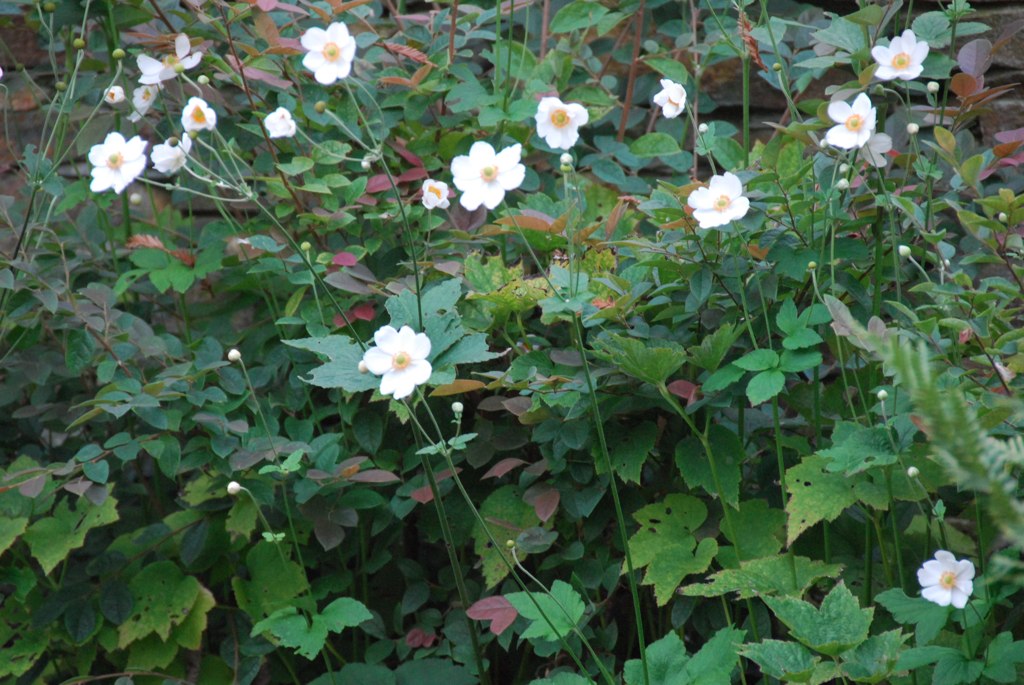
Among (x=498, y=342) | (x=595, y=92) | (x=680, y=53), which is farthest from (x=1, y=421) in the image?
(x=680, y=53)

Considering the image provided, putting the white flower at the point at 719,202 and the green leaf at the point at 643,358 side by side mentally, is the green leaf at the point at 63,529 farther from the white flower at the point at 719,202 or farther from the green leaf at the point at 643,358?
the white flower at the point at 719,202

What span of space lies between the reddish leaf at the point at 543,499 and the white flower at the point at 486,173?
483 millimetres

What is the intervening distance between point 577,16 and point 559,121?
52cm

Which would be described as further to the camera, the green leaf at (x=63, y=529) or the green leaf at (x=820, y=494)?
the green leaf at (x=63, y=529)

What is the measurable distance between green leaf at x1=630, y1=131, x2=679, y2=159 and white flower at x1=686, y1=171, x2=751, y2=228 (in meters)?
0.51

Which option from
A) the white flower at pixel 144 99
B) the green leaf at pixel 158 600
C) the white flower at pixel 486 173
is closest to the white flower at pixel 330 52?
the white flower at pixel 486 173

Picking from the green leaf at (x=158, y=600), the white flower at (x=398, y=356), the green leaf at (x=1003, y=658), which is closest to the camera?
the white flower at (x=398, y=356)

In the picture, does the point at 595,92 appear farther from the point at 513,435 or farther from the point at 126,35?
the point at 126,35

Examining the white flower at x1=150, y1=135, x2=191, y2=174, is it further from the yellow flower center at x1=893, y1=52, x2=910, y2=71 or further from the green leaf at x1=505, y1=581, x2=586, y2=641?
the yellow flower center at x1=893, y1=52, x2=910, y2=71

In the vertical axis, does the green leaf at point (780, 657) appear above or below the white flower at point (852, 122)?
below

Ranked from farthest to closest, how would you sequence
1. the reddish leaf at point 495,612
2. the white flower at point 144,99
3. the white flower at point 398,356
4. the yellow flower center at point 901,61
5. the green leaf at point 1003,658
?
the white flower at point 144,99 → the reddish leaf at point 495,612 → the yellow flower center at point 901,61 → the green leaf at point 1003,658 → the white flower at point 398,356

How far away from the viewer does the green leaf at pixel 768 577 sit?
4.14ft

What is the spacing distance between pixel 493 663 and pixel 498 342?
54 cm

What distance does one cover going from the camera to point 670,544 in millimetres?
1410
